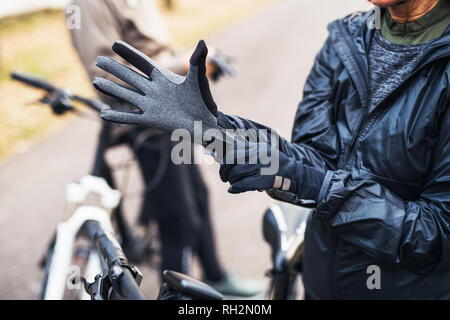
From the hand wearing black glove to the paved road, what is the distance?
2.05 m

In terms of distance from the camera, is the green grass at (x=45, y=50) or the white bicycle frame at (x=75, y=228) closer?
the white bicycle frame at (x=75, y=228)

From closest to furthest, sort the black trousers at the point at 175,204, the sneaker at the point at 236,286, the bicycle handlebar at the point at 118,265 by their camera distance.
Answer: the bicycle handlebar at the point at 118,265 → the black trousers at the point at 175,204 → the sneaker at the point at 236,286

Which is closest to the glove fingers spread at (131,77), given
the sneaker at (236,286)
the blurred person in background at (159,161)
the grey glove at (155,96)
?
the grey glove at (155,96)

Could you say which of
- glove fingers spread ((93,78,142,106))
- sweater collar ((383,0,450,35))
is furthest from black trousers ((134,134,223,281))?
sweater collar ((383,0,450,35))

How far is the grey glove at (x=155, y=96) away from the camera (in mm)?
1313

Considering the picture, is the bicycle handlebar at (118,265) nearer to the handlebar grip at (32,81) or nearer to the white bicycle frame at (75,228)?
the white bicycle frame at (75,228)

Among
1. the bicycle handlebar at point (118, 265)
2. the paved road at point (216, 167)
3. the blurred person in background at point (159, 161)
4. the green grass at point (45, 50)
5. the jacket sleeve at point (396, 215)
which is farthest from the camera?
the green grass at point (45, 50)

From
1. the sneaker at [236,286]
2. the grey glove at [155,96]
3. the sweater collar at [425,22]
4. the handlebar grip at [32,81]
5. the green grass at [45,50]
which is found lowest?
the sneaker at [236,286]

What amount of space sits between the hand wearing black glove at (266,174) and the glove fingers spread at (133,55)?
1.05ft

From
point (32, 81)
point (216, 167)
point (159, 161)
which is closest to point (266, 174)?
point (159, 161)

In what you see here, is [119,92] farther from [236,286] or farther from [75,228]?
[236,286]

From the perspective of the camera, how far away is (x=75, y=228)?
222 cm

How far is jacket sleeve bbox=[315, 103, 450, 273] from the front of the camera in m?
1.35

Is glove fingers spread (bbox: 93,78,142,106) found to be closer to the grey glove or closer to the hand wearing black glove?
the grey glove
